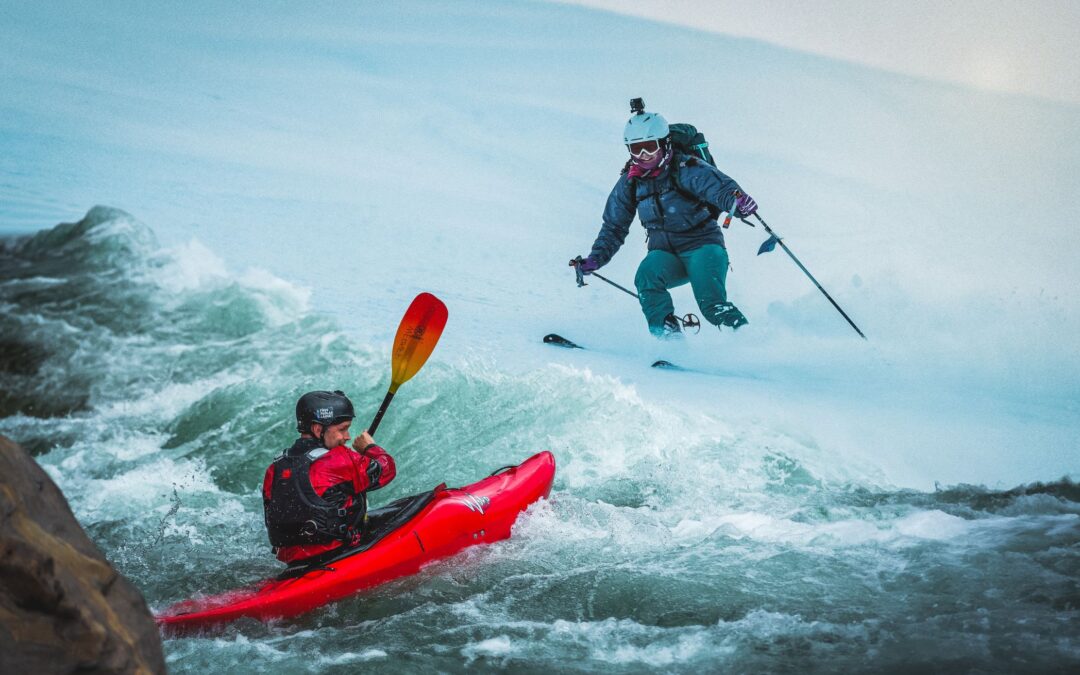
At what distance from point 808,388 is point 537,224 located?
204 cm

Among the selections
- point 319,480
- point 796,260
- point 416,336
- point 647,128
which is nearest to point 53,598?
point 319,480

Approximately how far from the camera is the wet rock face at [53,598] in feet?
4.75

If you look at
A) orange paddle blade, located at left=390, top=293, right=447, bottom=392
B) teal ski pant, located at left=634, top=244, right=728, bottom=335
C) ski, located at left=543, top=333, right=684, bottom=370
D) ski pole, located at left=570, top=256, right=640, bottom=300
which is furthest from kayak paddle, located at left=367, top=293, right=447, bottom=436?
ski, located at left=543, top=333, right=684, bottom=370

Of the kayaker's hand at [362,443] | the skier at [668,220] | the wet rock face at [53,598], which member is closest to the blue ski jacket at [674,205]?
the skier at [668,220]

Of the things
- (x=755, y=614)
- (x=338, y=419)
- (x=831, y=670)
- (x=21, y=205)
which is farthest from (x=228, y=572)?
(x=21, y=205)

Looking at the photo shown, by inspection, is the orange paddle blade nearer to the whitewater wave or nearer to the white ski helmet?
the whitewater wave

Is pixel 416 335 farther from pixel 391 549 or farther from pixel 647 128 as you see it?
pixel 647 128

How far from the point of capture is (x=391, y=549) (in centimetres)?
306

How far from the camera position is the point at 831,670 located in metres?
2.44

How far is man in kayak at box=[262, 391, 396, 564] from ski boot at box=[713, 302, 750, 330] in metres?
1.82

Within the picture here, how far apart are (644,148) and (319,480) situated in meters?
2.02

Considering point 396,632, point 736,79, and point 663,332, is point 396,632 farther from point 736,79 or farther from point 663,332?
point 736,79

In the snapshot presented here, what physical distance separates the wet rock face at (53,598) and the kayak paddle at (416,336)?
202 cm

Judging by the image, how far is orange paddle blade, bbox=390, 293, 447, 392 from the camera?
3.63 meters
